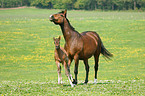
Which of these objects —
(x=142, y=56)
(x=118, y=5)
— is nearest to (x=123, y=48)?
(x=142, y=56)

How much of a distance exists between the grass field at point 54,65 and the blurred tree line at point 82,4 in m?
75.9

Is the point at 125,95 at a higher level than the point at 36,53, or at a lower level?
higher

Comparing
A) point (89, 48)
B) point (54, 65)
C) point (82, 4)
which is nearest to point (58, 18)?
point (89, 48)

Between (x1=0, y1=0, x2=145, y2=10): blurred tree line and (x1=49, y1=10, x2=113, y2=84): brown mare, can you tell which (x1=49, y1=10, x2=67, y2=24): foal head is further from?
(x1=0, y1=0, x2=145, y2=10): blurred tree line

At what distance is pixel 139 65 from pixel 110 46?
47.6ft

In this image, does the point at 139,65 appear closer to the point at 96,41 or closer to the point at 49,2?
the point at 96,41

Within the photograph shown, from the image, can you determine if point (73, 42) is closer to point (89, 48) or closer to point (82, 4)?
point (89, 48)

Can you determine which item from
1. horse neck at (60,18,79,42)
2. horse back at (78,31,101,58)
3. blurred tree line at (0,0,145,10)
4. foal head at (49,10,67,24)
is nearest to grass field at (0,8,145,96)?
horse back at (78,31,101,58)

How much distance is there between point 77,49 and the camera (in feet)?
47.8

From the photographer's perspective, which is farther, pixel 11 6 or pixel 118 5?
pixel 11 6

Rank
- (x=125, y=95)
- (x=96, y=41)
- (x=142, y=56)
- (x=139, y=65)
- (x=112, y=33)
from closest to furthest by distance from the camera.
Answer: (x=125, y=95), (x=96, y=41), (x=139, y=65), (x=142, y=56), (x=112, y=33)

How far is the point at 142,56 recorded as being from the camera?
4231 cm

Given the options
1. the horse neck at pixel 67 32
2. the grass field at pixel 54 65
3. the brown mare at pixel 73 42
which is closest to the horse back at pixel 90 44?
the brown mare at pixel 73 42

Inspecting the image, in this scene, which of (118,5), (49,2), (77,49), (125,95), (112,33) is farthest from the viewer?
(49,2)
